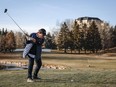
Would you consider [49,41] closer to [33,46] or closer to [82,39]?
[82,39]

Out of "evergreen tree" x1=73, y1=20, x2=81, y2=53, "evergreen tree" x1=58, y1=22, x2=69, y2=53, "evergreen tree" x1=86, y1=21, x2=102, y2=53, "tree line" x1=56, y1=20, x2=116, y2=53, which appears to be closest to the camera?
"evergreen tree" x1=86, y1=21, x2=102, y2=53

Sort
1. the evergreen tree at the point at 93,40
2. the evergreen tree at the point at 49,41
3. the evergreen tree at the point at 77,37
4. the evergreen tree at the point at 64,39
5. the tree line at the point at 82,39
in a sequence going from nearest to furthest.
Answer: the evergreen tree at the point at 93,40, the tree line at the point at 82,39, the evergreen tree at the point at 77,37, the evergreen tree at the point at 64,39, the evergreen tree at the point at 49,41

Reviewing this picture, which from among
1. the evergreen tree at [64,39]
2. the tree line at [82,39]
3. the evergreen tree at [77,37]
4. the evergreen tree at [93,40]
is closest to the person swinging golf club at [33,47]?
the tree line at [82,39]

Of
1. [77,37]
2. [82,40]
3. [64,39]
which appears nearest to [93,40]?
[82,40]

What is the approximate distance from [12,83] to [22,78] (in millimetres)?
1366

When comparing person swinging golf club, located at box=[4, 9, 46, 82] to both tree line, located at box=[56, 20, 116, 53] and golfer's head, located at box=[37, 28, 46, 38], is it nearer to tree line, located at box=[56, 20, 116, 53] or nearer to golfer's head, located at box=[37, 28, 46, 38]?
golfer's head, located at box=[37, 28, 46, 38]

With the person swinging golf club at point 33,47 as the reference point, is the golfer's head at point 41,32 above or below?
above

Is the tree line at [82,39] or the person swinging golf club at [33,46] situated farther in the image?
the tree line at [82,39]

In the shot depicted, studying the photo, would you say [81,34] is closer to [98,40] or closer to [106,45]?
[98,40]

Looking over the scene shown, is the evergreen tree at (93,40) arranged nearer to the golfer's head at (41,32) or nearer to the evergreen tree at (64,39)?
the evergreen tree at (64,39)

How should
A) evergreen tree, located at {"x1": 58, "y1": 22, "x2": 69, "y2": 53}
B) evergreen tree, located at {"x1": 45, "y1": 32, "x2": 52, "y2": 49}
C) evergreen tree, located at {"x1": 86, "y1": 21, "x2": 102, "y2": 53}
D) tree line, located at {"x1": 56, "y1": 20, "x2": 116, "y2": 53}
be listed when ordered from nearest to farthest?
1. evergreen tree, located at {"x1": 86, "y1": 21, "x2": 102, "y2": 53}
2. tree line, located at {"x1": 56, "y1": 20, "x2": 116, "y2": 53}
3. evergreen tree, located at {"x1": 58, "y1": 22, "x2": 69, "y2": 53}
4. evergreen tree, located at {"x1": 45, "y1": 32, "x2": 52, "y2": 49}

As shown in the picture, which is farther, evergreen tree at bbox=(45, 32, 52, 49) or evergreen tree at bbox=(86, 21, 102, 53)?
evergreen tree at bbox=(45, 32, 52, 49)

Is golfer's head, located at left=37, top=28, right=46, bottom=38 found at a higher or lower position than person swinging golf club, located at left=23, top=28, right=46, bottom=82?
higher

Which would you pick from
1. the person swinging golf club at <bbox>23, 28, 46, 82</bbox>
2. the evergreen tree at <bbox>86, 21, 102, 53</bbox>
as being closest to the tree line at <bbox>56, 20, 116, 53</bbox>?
Answer: the evergreen tree at <bbox>86, 21, 102, 53</bbox>
